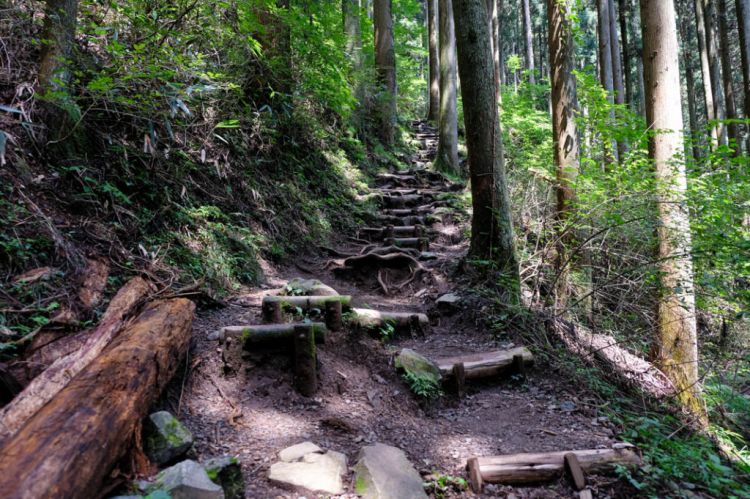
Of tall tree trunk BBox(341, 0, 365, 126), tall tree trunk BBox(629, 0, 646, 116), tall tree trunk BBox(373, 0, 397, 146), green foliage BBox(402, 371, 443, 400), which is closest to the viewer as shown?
green foliage BBox(402, 371, 443, 400)

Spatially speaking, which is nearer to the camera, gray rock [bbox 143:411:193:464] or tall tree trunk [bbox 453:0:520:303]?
gray rock [bbox 143:411:193:464]

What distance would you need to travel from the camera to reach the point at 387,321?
468 cm

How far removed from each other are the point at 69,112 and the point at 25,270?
169cm

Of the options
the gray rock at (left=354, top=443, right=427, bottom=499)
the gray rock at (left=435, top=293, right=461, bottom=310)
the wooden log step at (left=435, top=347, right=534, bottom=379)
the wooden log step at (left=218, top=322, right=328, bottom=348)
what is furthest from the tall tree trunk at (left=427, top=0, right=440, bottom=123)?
the gray rock at (left=354, top=443, right=427, bottom=499)

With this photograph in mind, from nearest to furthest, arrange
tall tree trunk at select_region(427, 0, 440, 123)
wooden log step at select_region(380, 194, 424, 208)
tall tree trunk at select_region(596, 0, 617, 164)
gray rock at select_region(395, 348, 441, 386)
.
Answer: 1. gray rock at select_region(395, 348, 441, 386)
2. wooden log step at select_region(380, 194, 424, 208)
3. tall tree trunk at select_region(596, 0, 617, 164)
4. tall tree trunk at select_region(427, 0, 440, 123)

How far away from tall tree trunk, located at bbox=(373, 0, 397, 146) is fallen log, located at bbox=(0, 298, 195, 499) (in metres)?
11.9

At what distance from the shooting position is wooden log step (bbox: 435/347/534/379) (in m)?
4.20

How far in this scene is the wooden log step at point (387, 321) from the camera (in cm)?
442

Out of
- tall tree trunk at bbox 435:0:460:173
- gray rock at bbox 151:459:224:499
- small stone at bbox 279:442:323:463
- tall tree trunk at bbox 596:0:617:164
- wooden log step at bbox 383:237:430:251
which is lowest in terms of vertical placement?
small stone at bbox 279:442:323:463

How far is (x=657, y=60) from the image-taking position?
5.24m

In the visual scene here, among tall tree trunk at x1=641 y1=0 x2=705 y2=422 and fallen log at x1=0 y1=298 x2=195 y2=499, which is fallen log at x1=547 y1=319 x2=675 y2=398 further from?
fallen log at x1=0 y1=298 x2=195 y2=499

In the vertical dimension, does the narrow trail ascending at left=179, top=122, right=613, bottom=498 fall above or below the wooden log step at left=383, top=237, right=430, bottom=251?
below

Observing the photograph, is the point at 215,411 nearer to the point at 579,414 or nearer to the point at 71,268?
the point at 71,268

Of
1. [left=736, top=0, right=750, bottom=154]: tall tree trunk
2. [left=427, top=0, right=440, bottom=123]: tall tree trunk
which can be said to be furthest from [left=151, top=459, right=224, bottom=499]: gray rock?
[left=427, top=0, right=440, bottom=123]: tall tree trunk
